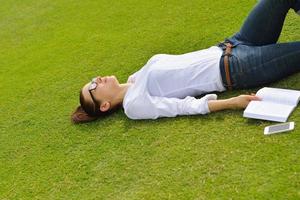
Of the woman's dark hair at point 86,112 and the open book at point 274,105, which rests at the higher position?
the open book at point 274,105

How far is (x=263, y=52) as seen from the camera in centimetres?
376

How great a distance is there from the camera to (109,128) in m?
4.07

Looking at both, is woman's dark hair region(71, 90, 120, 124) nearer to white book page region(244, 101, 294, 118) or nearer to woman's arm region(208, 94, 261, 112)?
woman's arm region(208, 94, 261, 112)

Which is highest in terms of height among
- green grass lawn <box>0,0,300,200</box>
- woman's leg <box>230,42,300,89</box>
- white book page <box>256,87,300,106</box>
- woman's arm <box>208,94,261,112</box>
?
woman's leg <box>230,42,300,89</box>

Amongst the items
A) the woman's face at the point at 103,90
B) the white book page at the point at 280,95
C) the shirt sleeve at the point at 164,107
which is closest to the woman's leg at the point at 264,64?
the white book page at the point at 280,95

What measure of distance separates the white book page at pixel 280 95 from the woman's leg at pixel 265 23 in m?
0.52

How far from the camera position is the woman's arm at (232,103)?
3.62m

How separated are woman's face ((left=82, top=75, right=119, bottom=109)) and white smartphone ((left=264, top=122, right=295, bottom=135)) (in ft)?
4.30

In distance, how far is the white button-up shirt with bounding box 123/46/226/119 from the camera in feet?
12.8

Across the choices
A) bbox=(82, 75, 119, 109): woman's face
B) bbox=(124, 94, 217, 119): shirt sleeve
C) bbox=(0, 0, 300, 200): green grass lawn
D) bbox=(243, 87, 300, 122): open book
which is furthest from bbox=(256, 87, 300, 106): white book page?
bbox=(82, 75, 119, 109): woman's face

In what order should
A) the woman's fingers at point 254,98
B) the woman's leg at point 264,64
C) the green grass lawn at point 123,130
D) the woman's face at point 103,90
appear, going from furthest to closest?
the woman's face at point 103,90 < the woman's leg at point 264,64 < the woman's fingers at point 254,98 < the green grass lawn at point 123,130

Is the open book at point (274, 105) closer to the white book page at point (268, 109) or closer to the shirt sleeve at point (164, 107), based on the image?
the white book page at point (268, 109)

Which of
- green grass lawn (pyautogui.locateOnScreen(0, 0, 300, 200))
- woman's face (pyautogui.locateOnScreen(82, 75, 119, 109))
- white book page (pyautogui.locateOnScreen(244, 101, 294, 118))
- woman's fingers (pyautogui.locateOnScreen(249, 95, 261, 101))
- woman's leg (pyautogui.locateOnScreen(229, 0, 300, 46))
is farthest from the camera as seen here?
woman's face (pyautogui.locateOnScreen(82, 75, 119, 109))

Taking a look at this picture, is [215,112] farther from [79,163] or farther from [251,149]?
[79,163]
